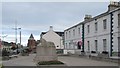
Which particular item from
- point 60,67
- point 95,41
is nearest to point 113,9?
point 95,41

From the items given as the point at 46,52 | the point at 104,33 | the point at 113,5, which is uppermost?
the point at 113,5

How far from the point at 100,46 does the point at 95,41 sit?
2901mm

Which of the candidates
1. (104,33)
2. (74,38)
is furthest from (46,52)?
(74,38)

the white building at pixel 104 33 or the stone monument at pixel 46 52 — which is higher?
the white building at pixel 104 33

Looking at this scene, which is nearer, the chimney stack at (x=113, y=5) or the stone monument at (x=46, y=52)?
the stone monument at (x=46, y=52)

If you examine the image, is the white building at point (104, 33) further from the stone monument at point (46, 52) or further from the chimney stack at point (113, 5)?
the stone monument at point (46, 52)

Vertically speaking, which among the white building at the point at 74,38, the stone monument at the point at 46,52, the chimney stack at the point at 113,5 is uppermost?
the chimney stack at the point at 113,5

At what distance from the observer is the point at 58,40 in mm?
92562

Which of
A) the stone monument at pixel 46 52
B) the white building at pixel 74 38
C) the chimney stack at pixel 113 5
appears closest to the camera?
the stone monument at pixel 46 52

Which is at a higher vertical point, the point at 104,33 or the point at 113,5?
the point at 113,5

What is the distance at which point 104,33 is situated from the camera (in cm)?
3428

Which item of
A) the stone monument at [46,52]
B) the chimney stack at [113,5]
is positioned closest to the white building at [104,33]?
the chimney stack at [113,5]

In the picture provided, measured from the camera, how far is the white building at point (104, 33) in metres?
30.7

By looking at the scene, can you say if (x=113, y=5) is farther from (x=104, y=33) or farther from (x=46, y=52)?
(x=46, y=52)
